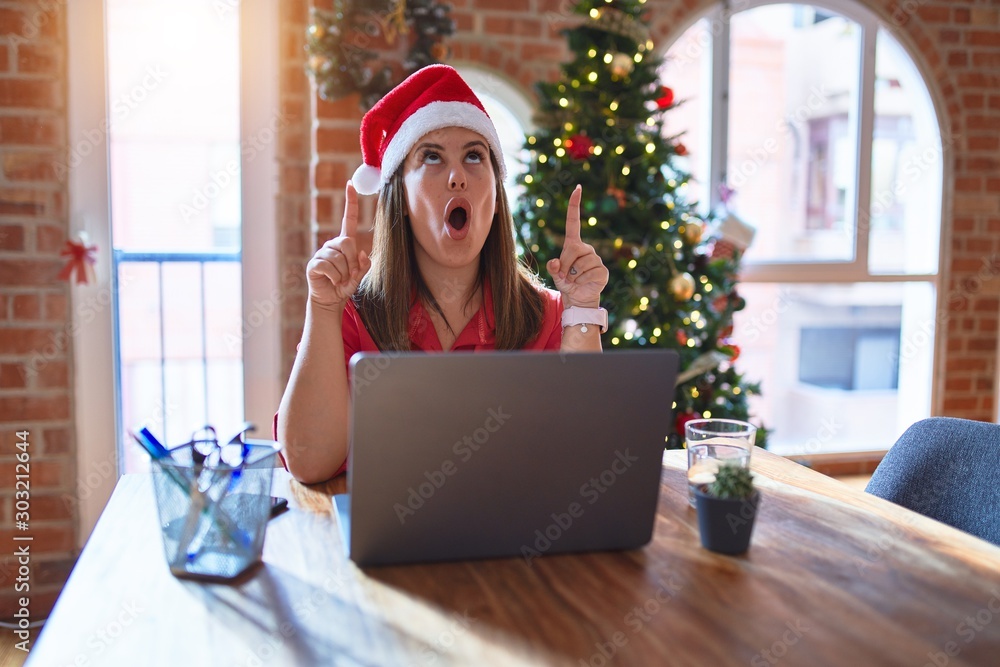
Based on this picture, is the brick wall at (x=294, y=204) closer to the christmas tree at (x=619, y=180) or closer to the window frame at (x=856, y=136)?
the christmas tree at (x=619, y=180)

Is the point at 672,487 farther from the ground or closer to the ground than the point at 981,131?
closer to the ground

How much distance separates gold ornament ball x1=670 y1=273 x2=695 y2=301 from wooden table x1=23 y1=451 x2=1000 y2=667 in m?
1.73

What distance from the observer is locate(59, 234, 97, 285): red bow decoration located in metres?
2.57

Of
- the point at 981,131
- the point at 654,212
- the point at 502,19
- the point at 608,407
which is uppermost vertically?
the point at 502,19

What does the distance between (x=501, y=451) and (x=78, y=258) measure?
2.18 metres

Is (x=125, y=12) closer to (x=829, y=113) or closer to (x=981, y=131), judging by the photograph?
(x=981, y=131)

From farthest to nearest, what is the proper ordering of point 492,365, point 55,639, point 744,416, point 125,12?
point 744,416 → point 125,12 → point 492,365 → point 55,639

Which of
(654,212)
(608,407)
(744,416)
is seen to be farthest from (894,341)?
(608,407)

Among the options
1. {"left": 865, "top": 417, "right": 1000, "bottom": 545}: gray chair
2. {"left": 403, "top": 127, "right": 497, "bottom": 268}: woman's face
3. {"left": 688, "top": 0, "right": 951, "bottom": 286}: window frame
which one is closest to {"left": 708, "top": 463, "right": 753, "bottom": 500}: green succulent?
{"left": 865, "top": 417, "right": 1000, "bottom": 545}: gray chair

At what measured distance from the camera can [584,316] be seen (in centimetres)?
152

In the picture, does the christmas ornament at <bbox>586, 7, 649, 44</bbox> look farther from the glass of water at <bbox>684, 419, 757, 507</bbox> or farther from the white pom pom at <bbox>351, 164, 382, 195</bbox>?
the glass of water at <bbox>684, 419, 757, 507</bbox>

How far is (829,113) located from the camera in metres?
5.43

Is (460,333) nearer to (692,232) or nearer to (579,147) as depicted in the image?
(579,147)

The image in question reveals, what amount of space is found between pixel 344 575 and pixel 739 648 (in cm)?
41
